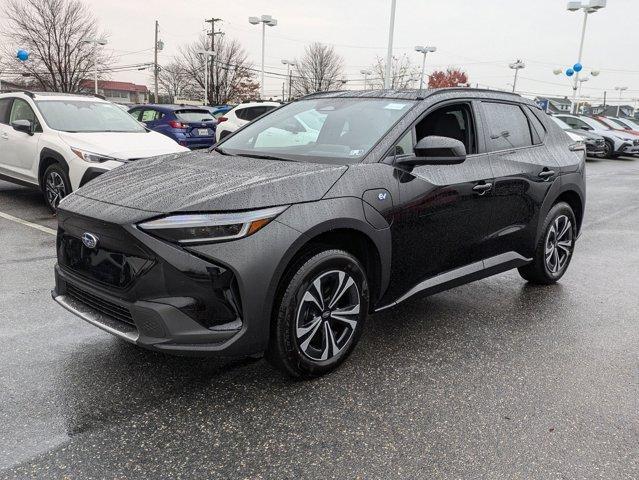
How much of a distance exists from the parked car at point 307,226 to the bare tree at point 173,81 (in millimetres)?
63610

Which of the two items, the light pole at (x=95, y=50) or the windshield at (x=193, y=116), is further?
the light pole at (x=95, y=50)

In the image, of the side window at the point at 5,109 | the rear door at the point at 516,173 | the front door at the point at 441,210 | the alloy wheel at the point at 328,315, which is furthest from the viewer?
the side window at the point at 5,109

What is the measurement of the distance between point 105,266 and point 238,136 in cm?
183

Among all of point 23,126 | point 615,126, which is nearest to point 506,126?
point 23,126

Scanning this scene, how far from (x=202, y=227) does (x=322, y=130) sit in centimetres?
156

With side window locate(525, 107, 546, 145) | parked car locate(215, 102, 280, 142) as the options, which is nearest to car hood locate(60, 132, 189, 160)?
side window locate(525, 107, 546, 145)

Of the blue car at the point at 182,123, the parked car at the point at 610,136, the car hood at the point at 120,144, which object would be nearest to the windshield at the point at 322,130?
the car hood at the point at 120,144

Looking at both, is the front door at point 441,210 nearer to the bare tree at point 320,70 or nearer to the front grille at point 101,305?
the front grille at point 101,305

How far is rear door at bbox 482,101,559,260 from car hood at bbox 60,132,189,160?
14.8 ft

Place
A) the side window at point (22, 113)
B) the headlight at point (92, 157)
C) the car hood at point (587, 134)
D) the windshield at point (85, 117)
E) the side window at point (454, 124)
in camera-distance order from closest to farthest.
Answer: the side window at point (454, 124) < the headlight at point (92, 157) < the windshield at point (85, 117) < the side window at point (22, 113) < the car hood at point (587, 134)

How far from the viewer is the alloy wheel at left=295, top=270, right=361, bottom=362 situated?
3.07 meters

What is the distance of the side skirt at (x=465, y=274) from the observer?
148 inches

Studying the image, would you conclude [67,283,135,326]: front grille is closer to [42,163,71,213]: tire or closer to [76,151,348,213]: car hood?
[76,151,348,213]: car hood

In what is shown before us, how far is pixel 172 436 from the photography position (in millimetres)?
2666
